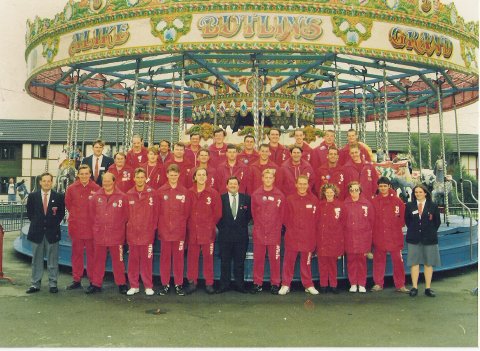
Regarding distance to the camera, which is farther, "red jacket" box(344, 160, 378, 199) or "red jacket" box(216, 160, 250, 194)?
"red jacket" box(344, 160, 378, 199)

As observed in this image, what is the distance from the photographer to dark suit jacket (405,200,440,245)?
22.0 ft

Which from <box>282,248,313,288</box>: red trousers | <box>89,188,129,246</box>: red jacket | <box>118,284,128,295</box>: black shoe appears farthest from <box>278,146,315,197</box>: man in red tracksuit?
<box>118,284,128,295</box>: black shoe

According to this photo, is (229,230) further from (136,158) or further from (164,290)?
(136,158)

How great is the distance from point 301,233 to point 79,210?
3255mm

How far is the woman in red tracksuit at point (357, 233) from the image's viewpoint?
6727 millimetres

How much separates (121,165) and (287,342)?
4331 mm

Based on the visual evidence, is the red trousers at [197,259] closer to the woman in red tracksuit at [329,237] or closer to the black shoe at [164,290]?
the black shoe at [164,290]

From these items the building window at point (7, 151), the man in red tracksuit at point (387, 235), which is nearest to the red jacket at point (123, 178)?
the man in red tracksuit at point (387, 235)

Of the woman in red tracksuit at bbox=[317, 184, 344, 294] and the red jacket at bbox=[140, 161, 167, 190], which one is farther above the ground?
the red jacket at bbox=[140, 161, 167, 190]

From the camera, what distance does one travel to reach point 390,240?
6863 mm

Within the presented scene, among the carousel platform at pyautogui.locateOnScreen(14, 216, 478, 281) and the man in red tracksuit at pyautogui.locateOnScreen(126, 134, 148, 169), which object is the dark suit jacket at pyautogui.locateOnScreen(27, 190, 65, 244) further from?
the man in red tracksuit at pyautogui.locateOnScreen(126, 134, 148, 169)

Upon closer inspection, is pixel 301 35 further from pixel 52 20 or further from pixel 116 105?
pixel 116 105

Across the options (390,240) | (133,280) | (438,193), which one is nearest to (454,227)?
(438,193)

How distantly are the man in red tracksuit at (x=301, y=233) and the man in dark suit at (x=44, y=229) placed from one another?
328 centimetres
